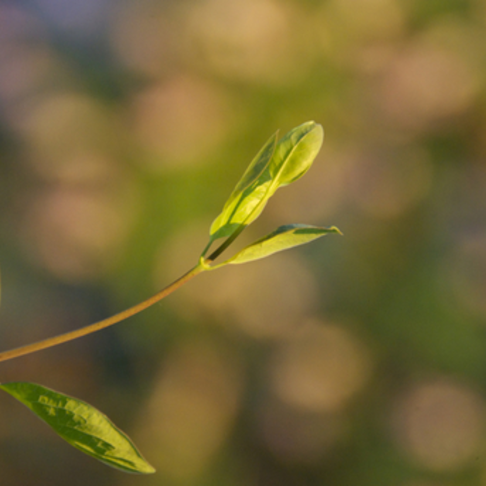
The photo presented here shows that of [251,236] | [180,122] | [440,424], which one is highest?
[180,122]

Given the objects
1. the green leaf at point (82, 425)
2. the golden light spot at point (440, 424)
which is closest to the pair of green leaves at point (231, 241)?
the green leaf at point (82, 425)

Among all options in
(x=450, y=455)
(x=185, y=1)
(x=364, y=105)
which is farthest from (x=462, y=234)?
(x=185, y=1)

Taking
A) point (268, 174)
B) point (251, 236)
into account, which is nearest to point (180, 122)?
point (251, 236)

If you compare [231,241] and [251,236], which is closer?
[231,241]

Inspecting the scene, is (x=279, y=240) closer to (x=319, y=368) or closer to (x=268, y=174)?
(x=268, y=174)

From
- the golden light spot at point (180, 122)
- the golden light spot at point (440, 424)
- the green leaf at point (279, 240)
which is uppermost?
the golden light spot at point (180, 122)

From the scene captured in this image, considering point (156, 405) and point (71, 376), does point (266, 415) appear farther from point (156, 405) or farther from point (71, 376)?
point (71, 376)

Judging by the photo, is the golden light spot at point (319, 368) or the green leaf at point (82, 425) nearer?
the green leaf at point (82, 425)

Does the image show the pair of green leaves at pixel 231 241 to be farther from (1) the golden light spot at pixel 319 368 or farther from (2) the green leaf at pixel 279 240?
(1) the golden light spot at pixel 319 368
